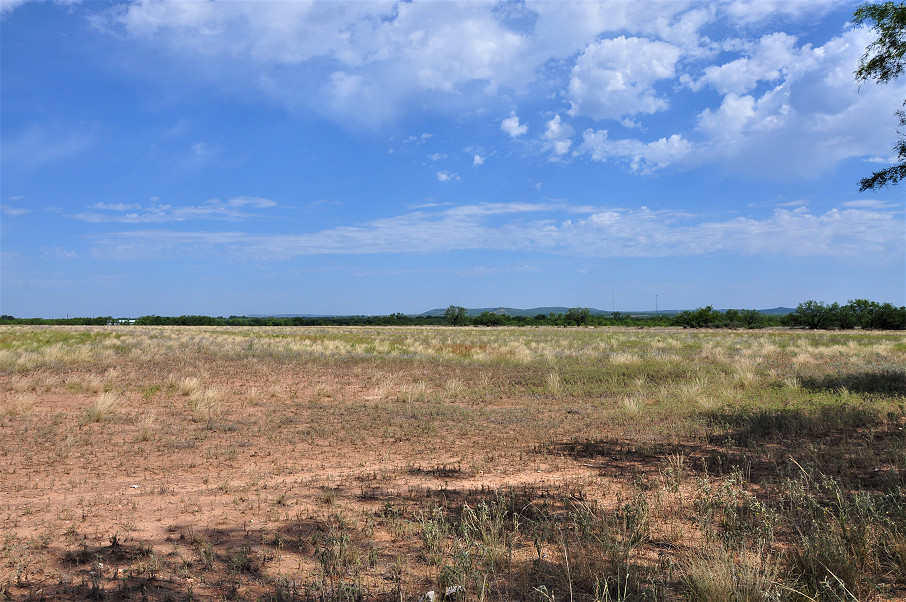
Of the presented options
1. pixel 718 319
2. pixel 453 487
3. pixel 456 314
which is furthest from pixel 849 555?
pixel 456 314

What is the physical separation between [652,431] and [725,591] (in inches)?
282

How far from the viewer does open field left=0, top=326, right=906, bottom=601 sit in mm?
4043

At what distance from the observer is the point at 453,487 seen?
688 cm

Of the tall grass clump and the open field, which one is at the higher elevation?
the tall grass clump

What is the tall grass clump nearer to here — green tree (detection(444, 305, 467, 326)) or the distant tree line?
the distant tree line

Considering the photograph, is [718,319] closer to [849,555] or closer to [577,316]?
[577,316]

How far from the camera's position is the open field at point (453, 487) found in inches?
159

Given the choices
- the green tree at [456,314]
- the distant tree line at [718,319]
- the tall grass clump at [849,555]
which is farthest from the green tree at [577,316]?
the tall grass clump at [849,555]

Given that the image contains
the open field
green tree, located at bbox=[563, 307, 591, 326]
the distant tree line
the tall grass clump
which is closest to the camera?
the tall grass clump

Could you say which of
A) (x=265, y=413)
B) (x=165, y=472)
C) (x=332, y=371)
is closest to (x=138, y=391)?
(x=265, y=413)

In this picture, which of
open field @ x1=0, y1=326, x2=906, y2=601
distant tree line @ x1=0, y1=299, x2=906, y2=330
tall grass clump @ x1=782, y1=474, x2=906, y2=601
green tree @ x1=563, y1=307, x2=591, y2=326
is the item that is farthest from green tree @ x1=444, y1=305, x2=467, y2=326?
tall grass clump @ x1=782, y1=474, x2=906, y2=601

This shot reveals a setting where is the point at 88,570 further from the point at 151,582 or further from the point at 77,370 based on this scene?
the point at 77,370

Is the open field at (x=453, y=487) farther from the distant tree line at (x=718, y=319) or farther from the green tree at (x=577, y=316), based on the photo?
the green tree at (x=577, y=316)

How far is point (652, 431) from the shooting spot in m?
10.2
